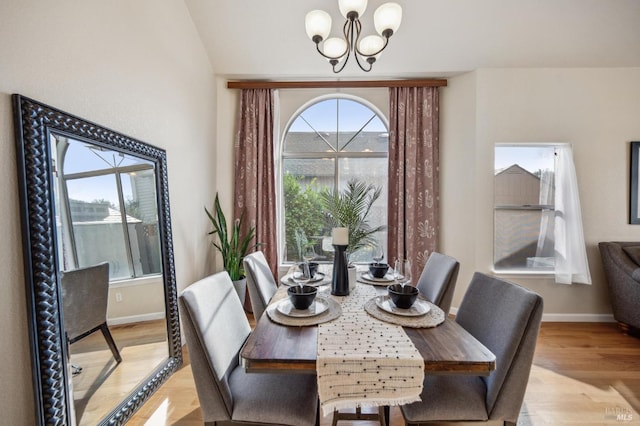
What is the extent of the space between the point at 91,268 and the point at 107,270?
10 centimetres

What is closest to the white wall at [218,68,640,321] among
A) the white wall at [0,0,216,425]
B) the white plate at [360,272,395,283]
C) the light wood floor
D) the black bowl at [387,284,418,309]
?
the light wood floor

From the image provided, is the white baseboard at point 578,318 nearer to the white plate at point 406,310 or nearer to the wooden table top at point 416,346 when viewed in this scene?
the white plate at point 406,310

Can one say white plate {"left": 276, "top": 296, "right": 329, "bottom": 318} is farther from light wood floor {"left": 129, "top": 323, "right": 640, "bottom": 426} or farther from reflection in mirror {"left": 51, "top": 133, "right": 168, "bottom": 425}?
reflection in mirror {"left": 51, "top": 133, "right": 168, "bottom": 425}

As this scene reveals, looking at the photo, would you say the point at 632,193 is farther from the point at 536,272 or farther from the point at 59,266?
the point at 59,266

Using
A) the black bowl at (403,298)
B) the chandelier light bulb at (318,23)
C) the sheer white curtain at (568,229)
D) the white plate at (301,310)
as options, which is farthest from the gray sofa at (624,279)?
the chandelier light bulb at (318,23)

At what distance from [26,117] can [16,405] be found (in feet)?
3.65

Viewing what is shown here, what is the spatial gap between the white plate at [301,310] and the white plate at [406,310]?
0.93 feet

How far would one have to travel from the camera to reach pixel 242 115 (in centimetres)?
313

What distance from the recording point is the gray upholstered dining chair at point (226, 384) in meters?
1.03

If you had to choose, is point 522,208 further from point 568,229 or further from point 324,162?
point 324,162

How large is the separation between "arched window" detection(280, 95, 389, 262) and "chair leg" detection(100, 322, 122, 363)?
1973mm

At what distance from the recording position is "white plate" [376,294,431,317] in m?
1.23

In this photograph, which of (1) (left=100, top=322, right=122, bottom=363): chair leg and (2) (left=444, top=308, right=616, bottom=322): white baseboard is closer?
(1) (left=100, top=322, right=122, bottom=363): chair leg

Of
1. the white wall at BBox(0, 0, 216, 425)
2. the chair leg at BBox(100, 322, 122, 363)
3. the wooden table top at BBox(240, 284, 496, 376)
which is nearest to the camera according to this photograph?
the wooden table top at BBox(240, 284, 496, 376)
